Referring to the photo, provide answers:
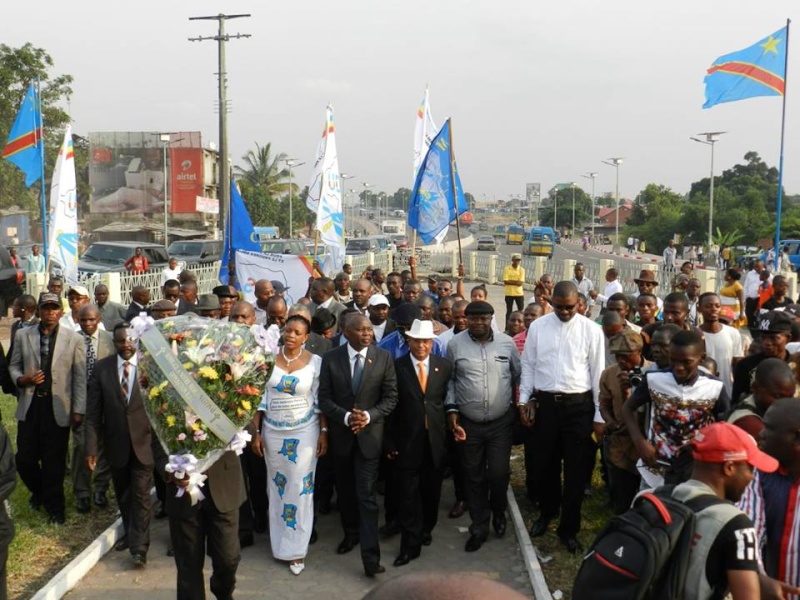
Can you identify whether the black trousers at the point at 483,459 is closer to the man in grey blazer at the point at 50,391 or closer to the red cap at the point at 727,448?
the man in grey blazer at the point at 50,391

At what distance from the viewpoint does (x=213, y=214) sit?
60.1m

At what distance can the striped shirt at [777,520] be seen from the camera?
3516 mm

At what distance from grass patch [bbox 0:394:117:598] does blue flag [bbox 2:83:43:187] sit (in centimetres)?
910

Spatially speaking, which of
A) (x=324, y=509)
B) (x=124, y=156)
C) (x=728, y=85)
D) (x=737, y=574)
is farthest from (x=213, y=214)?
(x=737, y=574)

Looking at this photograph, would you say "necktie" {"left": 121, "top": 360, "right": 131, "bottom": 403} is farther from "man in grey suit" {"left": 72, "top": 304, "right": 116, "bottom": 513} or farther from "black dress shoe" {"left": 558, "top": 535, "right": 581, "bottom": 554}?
"black dress shoe" {"left": 558, "top": 535, "right": 581, "bottom": 554}

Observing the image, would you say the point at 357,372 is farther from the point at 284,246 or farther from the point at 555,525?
the point at 284,246

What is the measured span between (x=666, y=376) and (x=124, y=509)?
4.29 meters

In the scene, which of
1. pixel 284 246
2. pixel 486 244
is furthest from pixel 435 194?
pixel 486 244

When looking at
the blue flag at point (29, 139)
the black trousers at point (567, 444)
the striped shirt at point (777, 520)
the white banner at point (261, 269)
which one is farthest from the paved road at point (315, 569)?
the blue flag at point (29, 139)

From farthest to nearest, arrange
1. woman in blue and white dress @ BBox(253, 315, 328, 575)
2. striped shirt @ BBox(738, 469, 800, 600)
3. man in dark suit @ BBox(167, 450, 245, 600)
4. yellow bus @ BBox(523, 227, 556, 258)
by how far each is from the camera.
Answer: yellow bus @ BBox(523, 227, 556, 258) → woman in blue and white dress @ BBox(253, 315, 328, 575) → man in dark suit @ BBox(167, 450, 245, 600) → striped shirt @ BBox(738, 469, 800, 600)

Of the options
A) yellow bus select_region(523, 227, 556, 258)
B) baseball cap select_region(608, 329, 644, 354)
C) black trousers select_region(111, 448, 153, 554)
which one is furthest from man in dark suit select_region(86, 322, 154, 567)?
yellow bus select_region(523, 227, 556, 258)

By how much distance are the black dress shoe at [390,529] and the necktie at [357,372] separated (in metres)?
1.49

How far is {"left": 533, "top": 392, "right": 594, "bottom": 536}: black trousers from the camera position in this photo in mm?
6441

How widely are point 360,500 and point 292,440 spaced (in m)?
0.69
